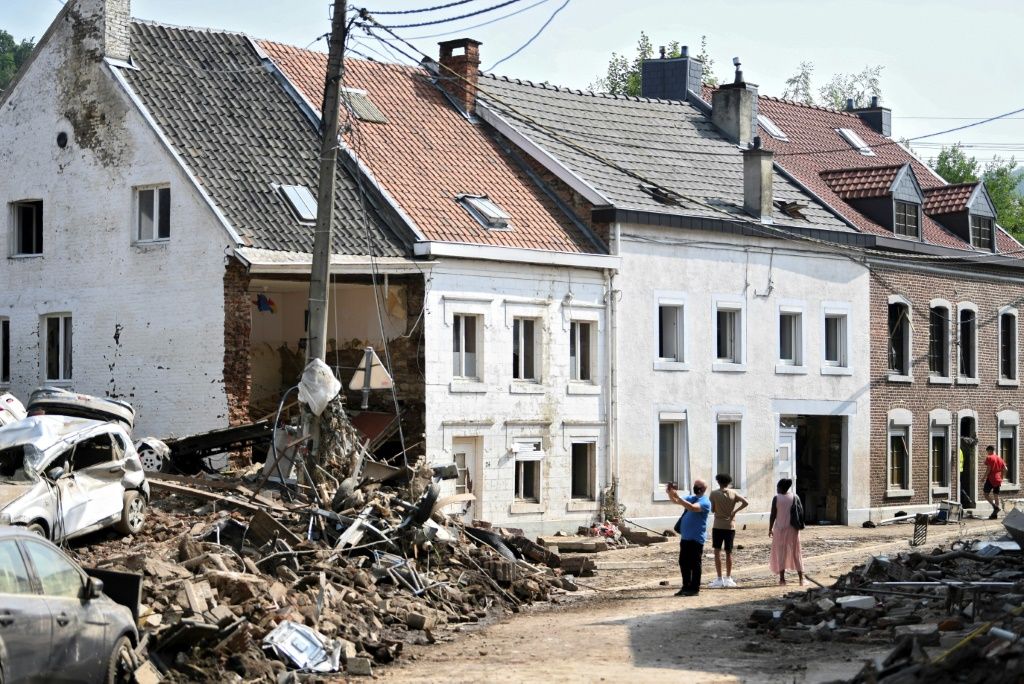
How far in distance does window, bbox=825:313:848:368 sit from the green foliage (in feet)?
170

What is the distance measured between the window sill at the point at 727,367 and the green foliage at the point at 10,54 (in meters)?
52.7

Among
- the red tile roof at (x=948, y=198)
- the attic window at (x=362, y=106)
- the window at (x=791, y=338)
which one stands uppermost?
the attic window at (x=362, y=106)

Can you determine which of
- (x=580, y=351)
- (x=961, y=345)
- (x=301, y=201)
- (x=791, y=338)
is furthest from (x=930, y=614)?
(x=961, y=345)

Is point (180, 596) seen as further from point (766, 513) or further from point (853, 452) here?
point (853, 452)

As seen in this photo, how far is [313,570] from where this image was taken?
18719 mm

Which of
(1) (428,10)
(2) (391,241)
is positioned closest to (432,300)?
(2) (391,241)

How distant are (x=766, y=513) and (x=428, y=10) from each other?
1785 cm

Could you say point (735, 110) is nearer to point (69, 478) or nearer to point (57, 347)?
point (57, 347)

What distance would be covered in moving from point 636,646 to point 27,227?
20.3m

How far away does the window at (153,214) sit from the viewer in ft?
97.5

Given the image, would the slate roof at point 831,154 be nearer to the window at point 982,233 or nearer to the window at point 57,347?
the window at point 982,233

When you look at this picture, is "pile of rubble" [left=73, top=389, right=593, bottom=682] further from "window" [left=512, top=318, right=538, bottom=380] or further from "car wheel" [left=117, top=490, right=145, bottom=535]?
"window" [left=512, top=318, right=538, bottom=380]

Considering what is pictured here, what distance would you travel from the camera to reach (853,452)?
1497 inches

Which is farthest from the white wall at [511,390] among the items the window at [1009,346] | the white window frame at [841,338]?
the window at [1009,346]
